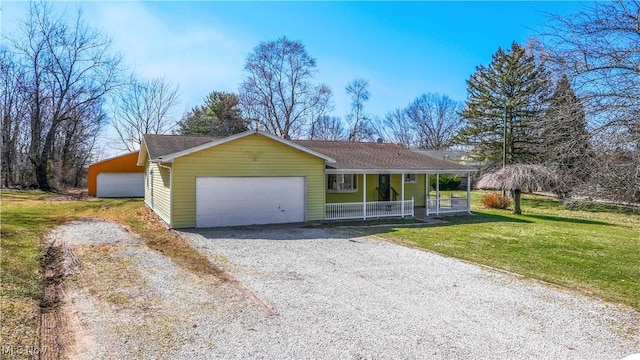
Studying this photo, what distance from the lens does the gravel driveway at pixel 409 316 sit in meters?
4.31

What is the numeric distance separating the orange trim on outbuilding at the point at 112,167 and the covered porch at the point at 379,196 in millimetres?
16574

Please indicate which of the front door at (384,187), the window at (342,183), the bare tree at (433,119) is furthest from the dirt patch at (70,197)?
the bare tree at (433,119)

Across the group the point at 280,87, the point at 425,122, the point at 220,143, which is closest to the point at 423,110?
the point at 425,122

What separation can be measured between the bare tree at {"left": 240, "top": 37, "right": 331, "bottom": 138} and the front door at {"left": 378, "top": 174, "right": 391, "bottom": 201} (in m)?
19.8

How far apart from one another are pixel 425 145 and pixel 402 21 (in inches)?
1751

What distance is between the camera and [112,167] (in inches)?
1018

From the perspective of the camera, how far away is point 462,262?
8.69 meters

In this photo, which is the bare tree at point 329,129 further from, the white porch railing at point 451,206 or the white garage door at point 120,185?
the white porch railing at point 451,206

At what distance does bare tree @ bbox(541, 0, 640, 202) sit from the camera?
14.2 feet

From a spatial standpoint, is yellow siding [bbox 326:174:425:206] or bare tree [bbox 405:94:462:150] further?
bare tree [bbox 405:94:462:150]

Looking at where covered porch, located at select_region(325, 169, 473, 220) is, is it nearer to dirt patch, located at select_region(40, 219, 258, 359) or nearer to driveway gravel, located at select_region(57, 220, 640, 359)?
driveway gravel, located at select_region(57, 220, 640, 359)

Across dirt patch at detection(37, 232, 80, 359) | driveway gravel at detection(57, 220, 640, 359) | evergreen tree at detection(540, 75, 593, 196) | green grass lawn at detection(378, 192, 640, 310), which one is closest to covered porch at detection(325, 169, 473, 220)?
green grass lawn at detection(378, 192, 640, 310)

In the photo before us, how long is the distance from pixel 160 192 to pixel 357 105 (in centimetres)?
3202

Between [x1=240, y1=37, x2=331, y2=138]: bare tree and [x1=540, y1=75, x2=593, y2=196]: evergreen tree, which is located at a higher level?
[x1=240, y1=37, x2=331, y2=138]: bare tree
